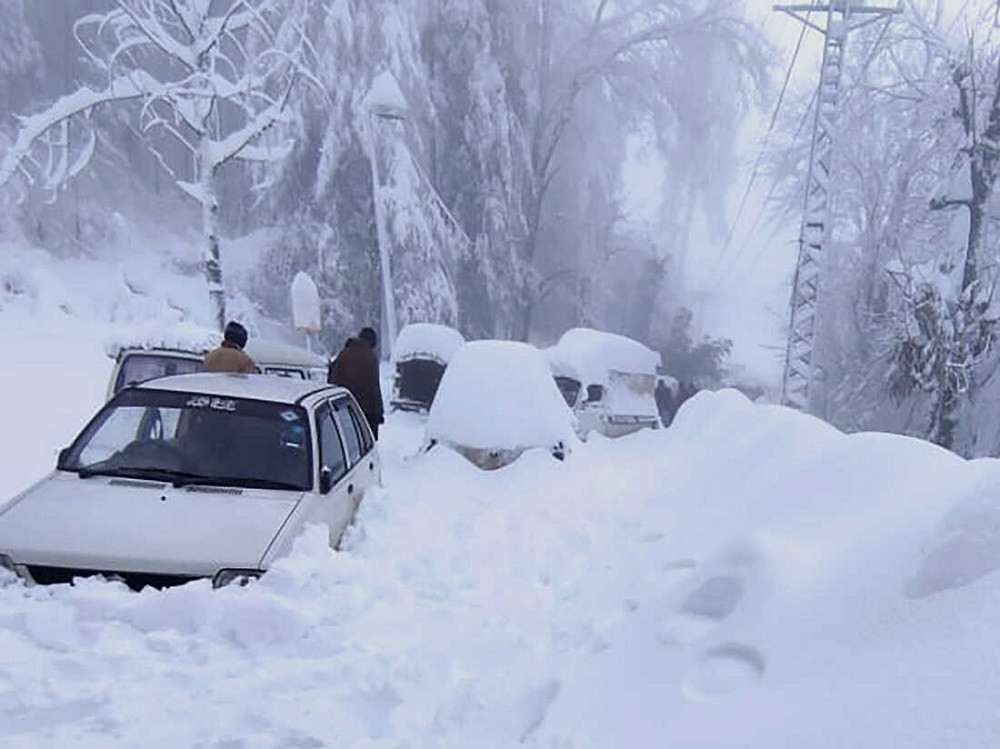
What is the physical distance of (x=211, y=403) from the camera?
4723 millimetres

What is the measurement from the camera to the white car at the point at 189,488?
3.57 metres

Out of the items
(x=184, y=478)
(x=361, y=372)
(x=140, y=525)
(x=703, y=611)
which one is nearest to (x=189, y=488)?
(x=184, y=478)

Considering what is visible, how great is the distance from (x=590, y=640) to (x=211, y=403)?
2649mm

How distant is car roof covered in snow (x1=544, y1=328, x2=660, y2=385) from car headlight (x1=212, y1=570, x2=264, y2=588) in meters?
10.9

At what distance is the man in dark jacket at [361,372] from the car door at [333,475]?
3.25 metres

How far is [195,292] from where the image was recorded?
23.2m

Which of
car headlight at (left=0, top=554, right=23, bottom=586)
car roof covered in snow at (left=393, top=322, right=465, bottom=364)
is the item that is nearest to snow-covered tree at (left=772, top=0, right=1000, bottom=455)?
car roof covered in snow at (left=393, top=322, right=465, bottom=364)

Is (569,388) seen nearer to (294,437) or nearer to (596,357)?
(596,357)

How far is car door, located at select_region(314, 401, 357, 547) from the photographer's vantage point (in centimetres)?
451

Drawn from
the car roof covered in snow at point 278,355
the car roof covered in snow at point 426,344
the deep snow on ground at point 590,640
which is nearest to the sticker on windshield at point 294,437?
the deep snow on ground at point 590,640

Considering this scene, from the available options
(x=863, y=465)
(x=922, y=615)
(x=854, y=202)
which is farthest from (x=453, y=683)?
(x=854, y=202)

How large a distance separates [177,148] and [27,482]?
78.4 ft

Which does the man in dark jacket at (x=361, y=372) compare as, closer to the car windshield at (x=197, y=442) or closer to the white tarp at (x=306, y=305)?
the car windshield at (x=197, y=442)

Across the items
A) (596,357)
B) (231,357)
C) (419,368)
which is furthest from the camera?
(419,368)
